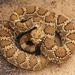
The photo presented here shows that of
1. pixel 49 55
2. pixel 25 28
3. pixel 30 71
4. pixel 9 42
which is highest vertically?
pixel 25 28

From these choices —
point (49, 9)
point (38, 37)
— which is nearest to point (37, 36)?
point (38, 37)

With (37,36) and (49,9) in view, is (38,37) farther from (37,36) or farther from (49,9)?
(49,9)

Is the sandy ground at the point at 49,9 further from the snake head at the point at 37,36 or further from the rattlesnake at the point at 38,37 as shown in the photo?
the snake head at the point at 37,36

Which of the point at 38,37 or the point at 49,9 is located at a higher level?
the point at 49,9

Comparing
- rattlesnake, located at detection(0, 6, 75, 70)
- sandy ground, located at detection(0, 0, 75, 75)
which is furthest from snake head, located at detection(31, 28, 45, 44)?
sandy ground, located at detection(0, 0, 75, 75)

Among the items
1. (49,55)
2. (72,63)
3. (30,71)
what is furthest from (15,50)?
(72,63)

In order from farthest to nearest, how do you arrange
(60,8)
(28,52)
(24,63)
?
(60,8) → (28,52) → (24,63)

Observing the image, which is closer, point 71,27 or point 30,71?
point 30,71

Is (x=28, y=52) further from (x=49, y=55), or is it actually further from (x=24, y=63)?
(x=49, y=55)
